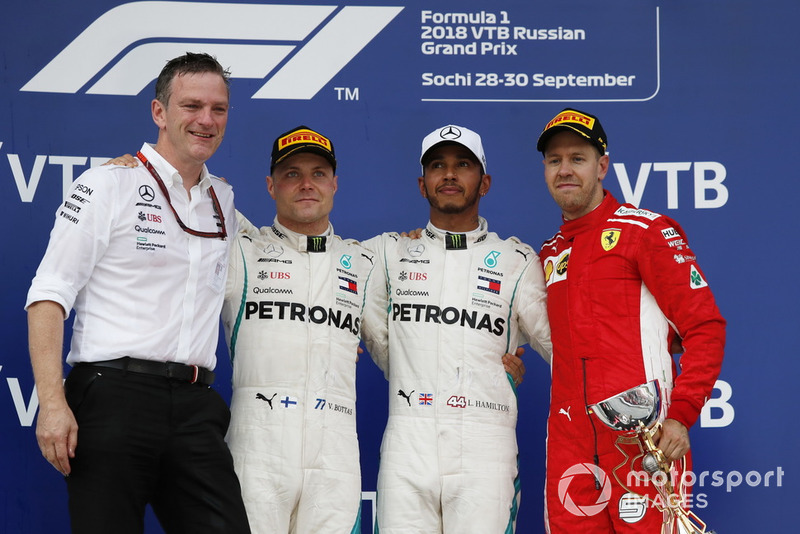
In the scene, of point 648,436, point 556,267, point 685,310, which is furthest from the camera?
point 556,267

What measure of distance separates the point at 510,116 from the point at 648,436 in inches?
66.5

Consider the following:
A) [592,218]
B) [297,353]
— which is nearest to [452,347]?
[297,353]

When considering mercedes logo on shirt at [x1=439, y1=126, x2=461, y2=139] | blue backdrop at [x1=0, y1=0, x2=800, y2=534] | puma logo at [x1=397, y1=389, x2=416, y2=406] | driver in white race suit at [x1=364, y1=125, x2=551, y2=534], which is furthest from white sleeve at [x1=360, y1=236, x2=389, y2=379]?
blue backdrop at [x1=0, y1=0, x2=800, y2=534]

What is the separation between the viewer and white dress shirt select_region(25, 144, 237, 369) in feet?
8.51

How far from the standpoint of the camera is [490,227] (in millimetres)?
3982

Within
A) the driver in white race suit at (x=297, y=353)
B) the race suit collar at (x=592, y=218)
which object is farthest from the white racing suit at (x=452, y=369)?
the race suit collar at (x=592, y=218)

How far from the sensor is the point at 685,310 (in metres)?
2.87

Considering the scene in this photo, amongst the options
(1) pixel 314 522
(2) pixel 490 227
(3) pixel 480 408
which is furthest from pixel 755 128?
(1) pixel 314 522

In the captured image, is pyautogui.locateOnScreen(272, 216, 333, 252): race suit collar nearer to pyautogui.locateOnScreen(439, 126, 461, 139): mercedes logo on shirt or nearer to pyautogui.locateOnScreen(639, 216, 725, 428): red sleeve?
pyautogui.locateOnScreen(439, 126, 461, 139): mercedes logo on shirt

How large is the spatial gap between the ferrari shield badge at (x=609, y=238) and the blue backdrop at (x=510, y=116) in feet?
3.00

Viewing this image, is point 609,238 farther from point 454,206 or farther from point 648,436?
point 648,436

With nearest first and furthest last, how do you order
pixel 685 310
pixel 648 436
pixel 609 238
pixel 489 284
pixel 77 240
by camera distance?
pixel 77 240, pixel 648 436, pixel 685 310, pixel 609 238, pixel 489 284

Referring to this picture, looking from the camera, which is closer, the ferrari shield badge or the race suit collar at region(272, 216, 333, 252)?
the ferrari shield badge

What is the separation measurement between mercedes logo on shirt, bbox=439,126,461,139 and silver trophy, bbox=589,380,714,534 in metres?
1.05
